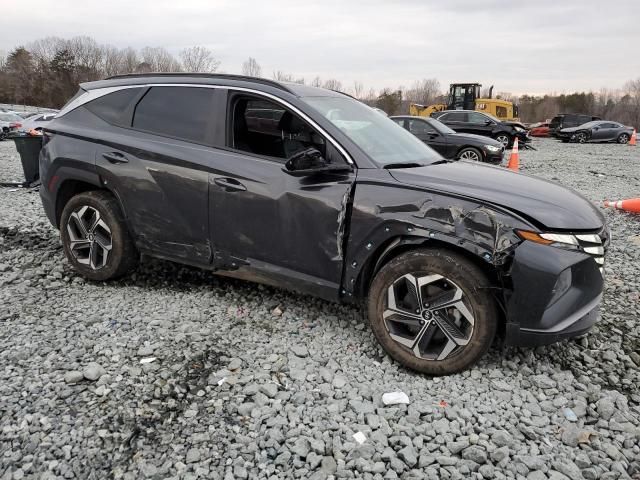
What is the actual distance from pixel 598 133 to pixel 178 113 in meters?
28.5

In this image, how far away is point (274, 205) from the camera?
10.8 ft

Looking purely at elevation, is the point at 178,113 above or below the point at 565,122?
below

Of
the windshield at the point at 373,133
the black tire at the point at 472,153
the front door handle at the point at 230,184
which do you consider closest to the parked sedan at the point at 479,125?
the black tire at the point at 472,153

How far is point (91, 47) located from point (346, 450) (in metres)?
85.7

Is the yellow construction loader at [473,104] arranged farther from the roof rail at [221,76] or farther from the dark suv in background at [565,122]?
the roof rail at [221,76]

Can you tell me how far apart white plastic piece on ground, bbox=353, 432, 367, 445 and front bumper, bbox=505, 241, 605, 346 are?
102 centimetres

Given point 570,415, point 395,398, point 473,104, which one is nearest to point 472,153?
point 570,415

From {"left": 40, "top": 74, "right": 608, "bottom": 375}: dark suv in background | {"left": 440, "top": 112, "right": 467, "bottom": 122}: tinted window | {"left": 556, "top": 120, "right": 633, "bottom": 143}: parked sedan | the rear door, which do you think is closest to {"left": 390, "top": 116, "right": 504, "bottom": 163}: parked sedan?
{"left": 440, "top": 112, "right": 467, "bottom": 122}: tinted window

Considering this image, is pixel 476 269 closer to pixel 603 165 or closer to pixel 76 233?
pixel 76 233

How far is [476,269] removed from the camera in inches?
108

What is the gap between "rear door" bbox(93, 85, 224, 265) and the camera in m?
3.61

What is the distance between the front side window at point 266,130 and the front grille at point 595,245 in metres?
1.84

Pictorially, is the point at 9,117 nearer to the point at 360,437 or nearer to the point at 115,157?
the point at 115,157

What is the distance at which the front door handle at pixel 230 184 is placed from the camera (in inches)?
134
